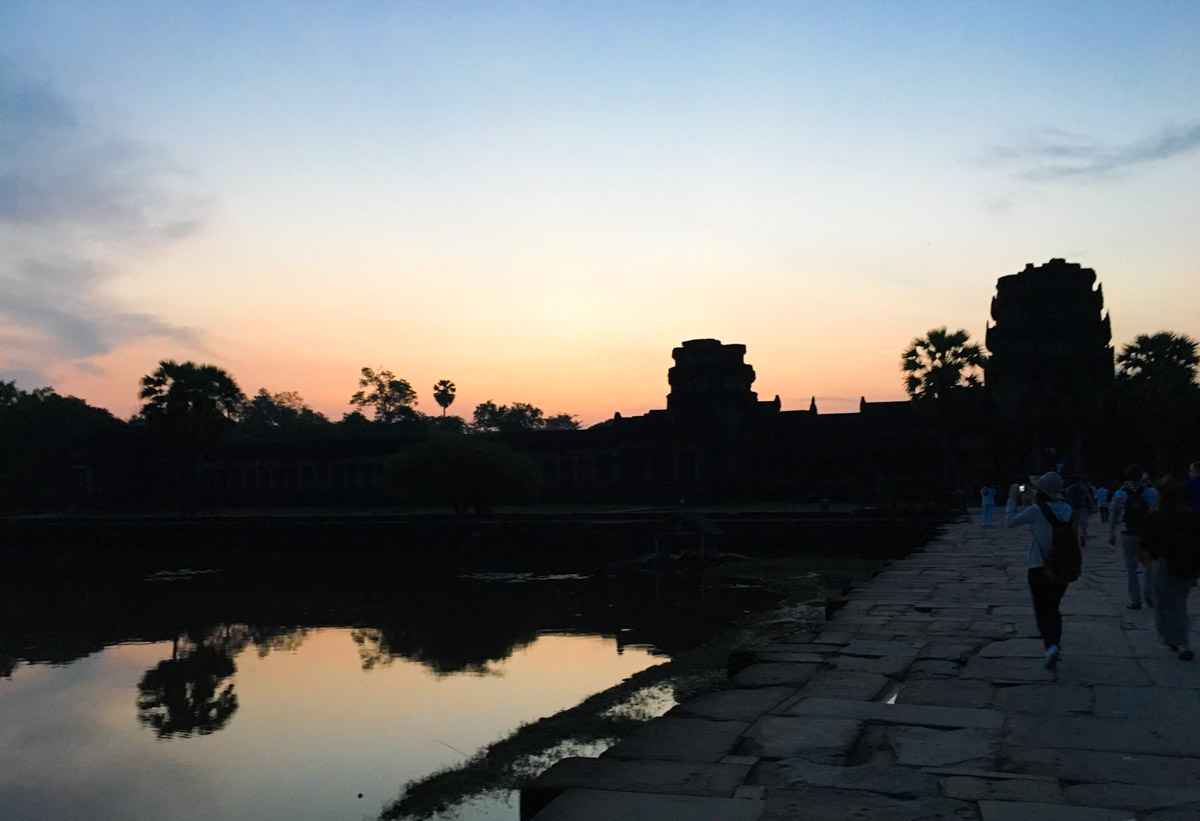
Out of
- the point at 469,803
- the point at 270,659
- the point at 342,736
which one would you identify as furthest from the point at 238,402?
the point at 469,803

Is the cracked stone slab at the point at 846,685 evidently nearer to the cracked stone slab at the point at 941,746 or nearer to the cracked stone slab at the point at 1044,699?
the cracked stone slab at the point at 1044,699

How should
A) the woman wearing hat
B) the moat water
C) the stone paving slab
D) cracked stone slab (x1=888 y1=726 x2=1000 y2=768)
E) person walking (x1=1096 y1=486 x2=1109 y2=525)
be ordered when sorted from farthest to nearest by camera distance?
person walking (x1=1096 y1=486 x2=1109 y2=525), the moat water, the woman wearing hat, cracked stone slab (x1=888 y1=726 x2=1000 y2=768), the stone paving slab

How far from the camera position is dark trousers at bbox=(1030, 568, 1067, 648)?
757 cm

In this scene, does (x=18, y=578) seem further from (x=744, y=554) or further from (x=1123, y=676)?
(x=1123, y=676)

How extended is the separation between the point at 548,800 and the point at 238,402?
160ft

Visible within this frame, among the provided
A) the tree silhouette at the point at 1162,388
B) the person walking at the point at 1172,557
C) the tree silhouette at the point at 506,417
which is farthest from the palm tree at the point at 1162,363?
the tree silhouette at the point at 506,417

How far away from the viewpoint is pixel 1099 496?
1084 inches

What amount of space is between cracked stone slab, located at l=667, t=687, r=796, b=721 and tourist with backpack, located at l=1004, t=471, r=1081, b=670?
6.63 ft

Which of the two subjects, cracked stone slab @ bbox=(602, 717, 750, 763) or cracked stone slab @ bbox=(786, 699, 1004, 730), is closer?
cracked stone slab @ bbox=(602, 717, 750, 763)

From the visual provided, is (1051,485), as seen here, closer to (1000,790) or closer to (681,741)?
(1000,790)

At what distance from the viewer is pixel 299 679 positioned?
1344cm

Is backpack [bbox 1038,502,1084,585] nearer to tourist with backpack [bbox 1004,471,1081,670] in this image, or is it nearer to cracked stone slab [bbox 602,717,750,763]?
tourist with backpack [bbox 1004,471,1081,670]

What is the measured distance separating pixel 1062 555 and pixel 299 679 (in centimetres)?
959

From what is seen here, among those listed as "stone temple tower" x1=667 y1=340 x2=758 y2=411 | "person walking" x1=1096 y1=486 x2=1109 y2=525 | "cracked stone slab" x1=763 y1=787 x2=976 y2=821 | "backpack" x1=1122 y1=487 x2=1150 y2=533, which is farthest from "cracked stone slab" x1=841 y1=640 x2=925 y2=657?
"stone temple tower" x1=667 y1=340 x2=758 y2=411
